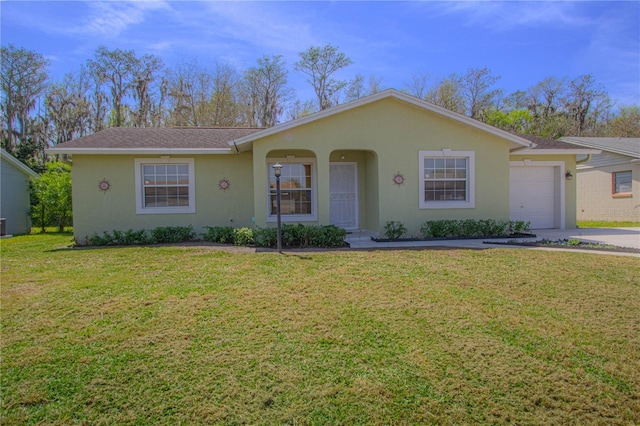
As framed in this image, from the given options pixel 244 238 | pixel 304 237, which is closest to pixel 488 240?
pixel 304 237

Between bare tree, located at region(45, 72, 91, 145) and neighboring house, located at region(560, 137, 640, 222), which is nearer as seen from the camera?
neighboring house, located at region(560, 137, 640, 222)

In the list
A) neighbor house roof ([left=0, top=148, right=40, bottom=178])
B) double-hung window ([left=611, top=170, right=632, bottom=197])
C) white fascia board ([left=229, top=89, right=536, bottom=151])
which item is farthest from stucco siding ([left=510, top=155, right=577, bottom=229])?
neighbor house roof ([left=0, top=148, right=40, bottom=178])

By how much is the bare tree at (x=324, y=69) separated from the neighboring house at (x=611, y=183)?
628 inches

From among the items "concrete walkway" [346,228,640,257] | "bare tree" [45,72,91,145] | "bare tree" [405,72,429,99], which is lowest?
"concrete walkway" [346,228,640,257]

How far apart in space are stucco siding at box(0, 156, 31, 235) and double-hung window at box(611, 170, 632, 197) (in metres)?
25.7

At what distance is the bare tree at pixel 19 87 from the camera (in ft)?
76.5

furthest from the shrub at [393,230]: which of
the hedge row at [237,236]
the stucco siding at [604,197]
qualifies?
the stucco siding at [604,197]

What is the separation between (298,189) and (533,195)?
806cm

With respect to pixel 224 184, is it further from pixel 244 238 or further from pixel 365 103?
pixel 365 103

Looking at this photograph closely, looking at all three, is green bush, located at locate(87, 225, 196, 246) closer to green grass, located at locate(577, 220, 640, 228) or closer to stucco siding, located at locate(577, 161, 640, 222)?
green grass, located at locate(577, 220, 640, 228)

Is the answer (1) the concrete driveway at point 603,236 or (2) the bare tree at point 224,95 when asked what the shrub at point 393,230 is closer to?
(1) the concrete driveway at point 603,236

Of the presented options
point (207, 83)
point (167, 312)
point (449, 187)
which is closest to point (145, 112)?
point (207, 83)

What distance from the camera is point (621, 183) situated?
51.4ft

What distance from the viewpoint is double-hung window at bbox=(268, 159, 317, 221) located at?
11.5 m
